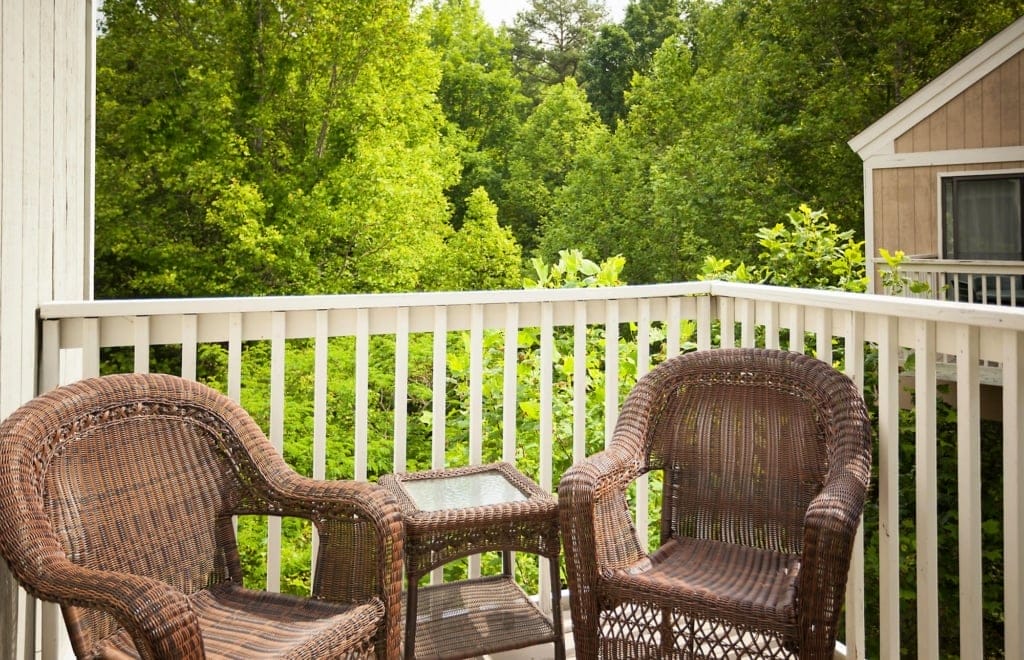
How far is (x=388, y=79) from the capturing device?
1276 centimetres

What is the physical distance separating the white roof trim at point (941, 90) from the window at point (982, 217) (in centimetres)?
68

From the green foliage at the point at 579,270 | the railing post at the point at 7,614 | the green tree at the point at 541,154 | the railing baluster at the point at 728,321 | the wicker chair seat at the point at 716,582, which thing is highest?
the green tree at the point at 541,154

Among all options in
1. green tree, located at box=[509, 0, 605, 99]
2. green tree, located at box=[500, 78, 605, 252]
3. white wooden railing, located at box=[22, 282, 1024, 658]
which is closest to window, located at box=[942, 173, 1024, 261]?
white wooden railing, located at box=[22, 282, 1024, 658]

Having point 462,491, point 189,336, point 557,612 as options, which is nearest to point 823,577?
point 557,612

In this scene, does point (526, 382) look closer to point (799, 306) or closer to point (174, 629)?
point (799, 306)

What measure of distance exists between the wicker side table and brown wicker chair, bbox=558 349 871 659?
21 centimetres

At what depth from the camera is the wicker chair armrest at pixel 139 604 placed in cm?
140

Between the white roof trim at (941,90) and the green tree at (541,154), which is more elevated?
the green tree at (541,154)

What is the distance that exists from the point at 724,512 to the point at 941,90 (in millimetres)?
7107

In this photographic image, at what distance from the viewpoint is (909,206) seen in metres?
8.41

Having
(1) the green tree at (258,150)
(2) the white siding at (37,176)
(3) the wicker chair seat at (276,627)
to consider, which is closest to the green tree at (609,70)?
(1) the green tree at (258,150)

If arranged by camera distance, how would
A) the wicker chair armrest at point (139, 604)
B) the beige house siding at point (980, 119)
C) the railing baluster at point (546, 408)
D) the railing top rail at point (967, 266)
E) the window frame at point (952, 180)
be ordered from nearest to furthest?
the wicker chair armrest at point (139, 604)
the railing baluster at point (546, 408)
the railing top rail at point (967, 266)
the beige house siding at point (980, 119)
the window frame at point (952, 180)

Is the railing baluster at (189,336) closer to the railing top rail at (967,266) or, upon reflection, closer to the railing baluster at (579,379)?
the railing baluster at (579,379)

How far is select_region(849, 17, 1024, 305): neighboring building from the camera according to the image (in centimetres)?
762
